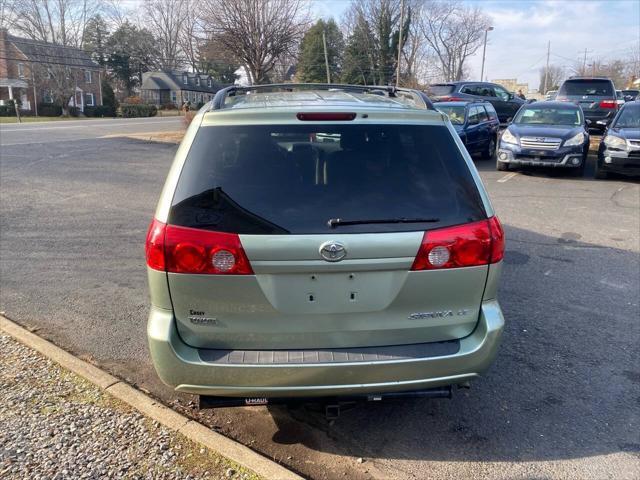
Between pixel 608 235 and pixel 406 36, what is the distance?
53778 mm

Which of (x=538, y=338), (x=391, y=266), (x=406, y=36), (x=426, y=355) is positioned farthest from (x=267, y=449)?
(x=406, y=36)

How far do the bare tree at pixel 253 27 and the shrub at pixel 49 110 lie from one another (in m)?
40.6

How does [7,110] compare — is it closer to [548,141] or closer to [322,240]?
[548,141]

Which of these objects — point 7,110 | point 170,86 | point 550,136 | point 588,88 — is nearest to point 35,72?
point 7,110

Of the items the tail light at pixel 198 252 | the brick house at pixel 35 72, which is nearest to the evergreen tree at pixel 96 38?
the brick house at pixel 35 72

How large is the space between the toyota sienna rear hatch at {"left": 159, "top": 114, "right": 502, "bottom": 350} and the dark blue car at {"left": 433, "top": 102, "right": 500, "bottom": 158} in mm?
11014

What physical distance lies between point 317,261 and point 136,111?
58.7 m

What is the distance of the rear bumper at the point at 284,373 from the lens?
8.23 feet

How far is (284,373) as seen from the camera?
2.50 meters

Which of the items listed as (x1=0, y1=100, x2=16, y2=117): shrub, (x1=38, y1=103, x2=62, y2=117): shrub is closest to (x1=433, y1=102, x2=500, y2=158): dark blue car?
(x1=0, y1=100, x2=16, y2=117): shrub

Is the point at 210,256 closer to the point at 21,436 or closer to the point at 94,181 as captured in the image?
the point at 21,436

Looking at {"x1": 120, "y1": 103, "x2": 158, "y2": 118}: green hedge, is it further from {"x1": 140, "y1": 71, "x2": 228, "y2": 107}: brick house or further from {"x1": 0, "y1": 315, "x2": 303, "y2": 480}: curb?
{"x1": 0, "y1": 315, "x2": 303, "y2": 480}: curb

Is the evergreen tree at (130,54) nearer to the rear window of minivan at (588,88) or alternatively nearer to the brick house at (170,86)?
the brick house at (170,86)

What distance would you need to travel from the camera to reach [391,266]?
8.29 ft
